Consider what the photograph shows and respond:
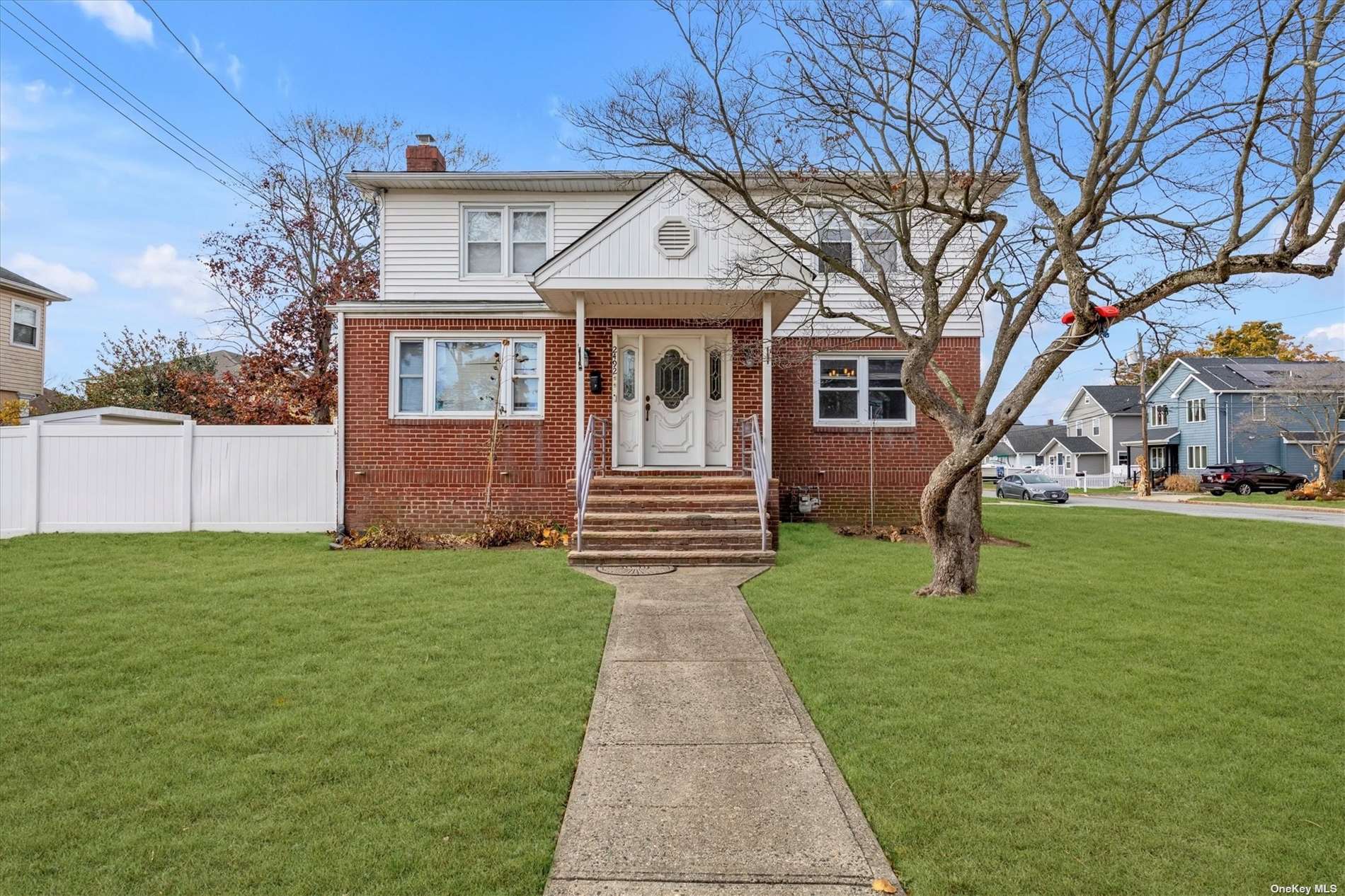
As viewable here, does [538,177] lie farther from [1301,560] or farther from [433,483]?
[1301,560]

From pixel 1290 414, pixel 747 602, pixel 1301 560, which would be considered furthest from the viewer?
pixel 1290 414

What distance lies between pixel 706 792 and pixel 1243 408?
4646 centimetres

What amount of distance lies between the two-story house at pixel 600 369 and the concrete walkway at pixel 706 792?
5.26 metres

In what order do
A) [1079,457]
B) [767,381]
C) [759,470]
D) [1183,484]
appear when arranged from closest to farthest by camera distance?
[759,470]
[767,381]
[1183,484]
[1079,457]

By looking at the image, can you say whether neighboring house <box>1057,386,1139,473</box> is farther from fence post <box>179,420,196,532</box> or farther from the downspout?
fence post <box>179,420,196,532</box>

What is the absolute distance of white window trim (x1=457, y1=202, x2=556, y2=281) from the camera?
44.7 feet

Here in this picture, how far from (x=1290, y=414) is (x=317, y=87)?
144 feet

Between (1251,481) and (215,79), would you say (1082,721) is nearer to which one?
(215,79)

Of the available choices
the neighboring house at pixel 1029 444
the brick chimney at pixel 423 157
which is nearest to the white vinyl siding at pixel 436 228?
the brick chimney at pixel 423 157

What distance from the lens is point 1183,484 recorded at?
36688mm

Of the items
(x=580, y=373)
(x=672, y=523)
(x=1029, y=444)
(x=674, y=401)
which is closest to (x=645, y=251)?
(x=580, y=373)

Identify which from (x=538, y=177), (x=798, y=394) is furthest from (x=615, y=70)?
(x=798, y=394)

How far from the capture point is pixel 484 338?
41.5 ft

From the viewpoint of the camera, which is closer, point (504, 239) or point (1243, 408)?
point (504, 239)
